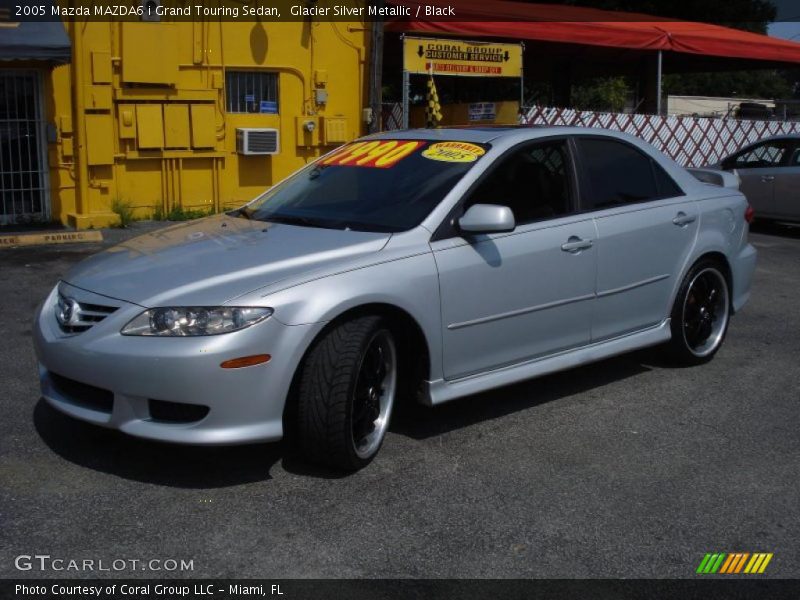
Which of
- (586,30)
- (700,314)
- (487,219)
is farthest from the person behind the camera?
(586,30)

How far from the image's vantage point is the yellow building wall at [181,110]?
12062 mm

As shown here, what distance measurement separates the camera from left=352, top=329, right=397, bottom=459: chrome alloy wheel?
14.4ft

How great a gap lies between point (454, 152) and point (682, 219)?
66.6 inches

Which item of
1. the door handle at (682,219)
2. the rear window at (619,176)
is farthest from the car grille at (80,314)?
the door handle at (682,219)

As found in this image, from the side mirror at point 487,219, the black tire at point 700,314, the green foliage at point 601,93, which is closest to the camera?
the side mirror at point 487,219

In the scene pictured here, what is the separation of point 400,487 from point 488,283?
3.81 feet

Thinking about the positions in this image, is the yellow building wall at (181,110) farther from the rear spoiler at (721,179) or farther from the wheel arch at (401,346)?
the wheel arch at (401,346)

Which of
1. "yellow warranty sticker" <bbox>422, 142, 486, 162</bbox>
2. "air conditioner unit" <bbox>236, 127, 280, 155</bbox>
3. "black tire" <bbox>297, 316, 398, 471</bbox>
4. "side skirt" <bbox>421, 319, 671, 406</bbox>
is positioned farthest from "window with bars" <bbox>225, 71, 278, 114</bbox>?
"black tire" <bbox>297, 316, 398, 471</bbox>

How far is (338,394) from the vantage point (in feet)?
13.6

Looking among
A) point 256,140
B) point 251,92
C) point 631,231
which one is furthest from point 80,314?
point 251,92

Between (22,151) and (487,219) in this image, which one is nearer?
(487,219)

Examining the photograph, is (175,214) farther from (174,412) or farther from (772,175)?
(174,412)

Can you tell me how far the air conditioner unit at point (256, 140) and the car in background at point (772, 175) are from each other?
6.67 metres

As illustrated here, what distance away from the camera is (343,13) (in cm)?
1388
